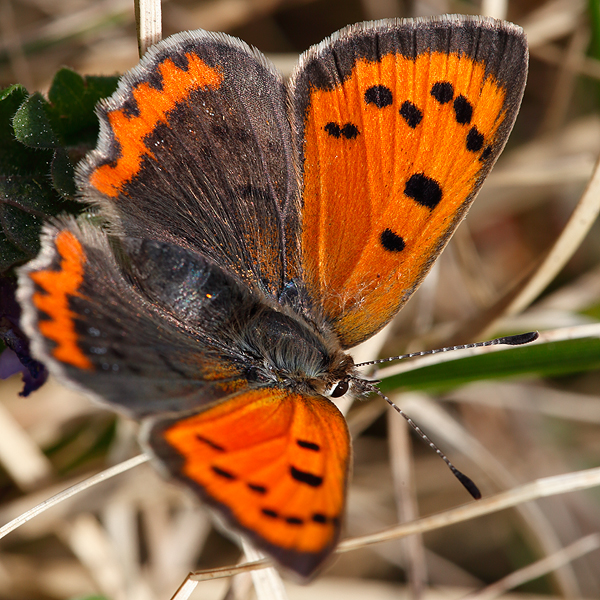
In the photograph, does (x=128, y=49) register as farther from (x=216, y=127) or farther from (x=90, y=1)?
(x=216, y=127)

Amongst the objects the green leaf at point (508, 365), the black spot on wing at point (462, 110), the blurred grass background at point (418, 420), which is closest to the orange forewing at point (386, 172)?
the black spot on wing at point (462, 110)

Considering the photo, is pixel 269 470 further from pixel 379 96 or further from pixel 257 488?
pixel 379 96

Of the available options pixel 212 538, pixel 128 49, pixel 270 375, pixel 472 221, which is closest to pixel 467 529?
pixel 212 538

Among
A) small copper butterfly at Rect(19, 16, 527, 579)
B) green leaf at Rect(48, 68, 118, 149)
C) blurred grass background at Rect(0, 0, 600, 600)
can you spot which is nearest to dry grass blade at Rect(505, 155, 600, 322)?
blurred grass background at Rect(0, 0, 600, 600)

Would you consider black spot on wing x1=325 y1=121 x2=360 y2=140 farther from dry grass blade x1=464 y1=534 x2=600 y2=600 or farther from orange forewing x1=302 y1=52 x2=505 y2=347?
dry grass blade x1=464 y1=534 x2=600 y2=600

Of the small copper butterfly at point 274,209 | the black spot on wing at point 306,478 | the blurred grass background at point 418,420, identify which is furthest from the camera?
the blurred grass background at point 418,420

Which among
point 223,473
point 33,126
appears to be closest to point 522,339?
point 223,473

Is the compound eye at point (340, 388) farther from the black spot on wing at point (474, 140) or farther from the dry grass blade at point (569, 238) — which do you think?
the dry grass blade at point (569, 238)
